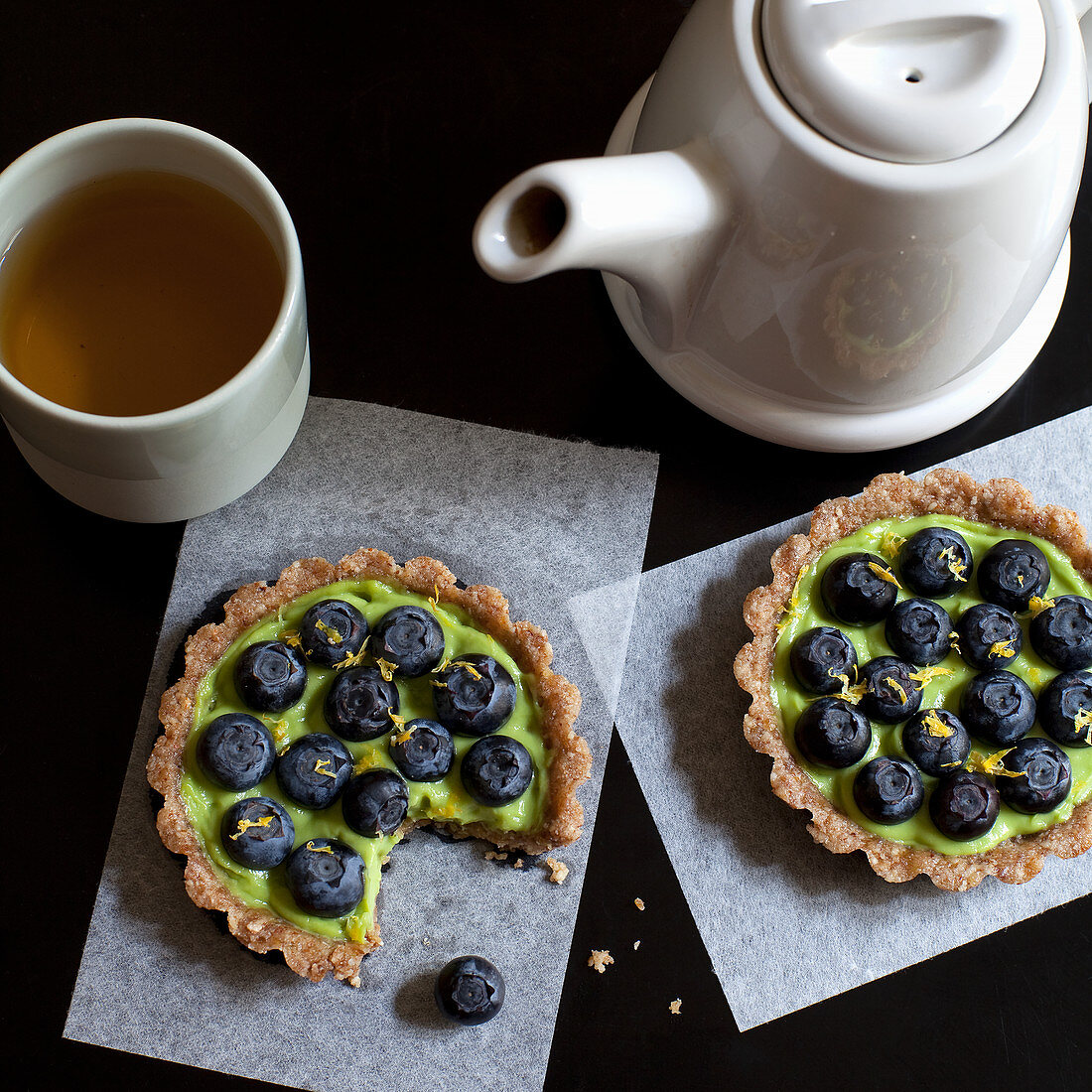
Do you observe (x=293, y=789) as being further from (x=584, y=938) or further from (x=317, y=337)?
(x=317, y=337)

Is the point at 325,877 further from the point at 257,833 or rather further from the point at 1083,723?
the point at 1083,723

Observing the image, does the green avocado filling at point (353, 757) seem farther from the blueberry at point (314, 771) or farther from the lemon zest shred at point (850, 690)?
the lemon zest shred at point (850, 690)

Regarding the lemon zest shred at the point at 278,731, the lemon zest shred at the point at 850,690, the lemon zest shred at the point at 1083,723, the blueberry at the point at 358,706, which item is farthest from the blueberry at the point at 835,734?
the lemon zest shred at the point at 278,731

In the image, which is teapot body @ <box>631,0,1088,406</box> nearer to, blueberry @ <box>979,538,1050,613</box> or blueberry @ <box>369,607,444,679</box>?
blueberry @ <box>979,538,1050,613</box>

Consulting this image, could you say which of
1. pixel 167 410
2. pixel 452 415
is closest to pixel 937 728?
pixel 452 415

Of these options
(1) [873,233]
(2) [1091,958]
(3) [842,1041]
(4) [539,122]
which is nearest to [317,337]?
(4) [539,122]

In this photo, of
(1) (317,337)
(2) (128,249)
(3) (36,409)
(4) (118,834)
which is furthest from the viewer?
(1) (317,337)

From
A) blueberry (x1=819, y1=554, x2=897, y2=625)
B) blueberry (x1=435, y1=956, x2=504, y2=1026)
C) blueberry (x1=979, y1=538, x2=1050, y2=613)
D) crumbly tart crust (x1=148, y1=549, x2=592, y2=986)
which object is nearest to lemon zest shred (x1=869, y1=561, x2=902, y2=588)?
blueberry (x1=819, y1=554, x2=897, y2=625)
